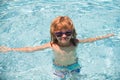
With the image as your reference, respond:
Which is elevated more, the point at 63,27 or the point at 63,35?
the point at 63,27

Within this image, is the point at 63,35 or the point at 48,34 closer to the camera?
the point at 63,35

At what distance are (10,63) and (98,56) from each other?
2.02m

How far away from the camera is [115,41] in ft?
24.3

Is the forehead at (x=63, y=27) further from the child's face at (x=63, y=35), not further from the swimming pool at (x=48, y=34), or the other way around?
the swimming pool at (x=48, y=34)

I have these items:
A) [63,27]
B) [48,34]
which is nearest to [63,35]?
[63,27]

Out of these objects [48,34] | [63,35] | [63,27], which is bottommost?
[48,34]

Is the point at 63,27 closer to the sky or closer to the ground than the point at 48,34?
closer to the sky

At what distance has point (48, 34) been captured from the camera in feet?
26.0

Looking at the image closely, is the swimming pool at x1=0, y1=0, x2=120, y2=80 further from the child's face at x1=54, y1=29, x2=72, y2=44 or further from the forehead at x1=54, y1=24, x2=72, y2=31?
the forehead at x1=54, y1=24, x2=72, y2=31

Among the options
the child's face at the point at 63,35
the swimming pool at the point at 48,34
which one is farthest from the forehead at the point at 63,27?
the swimming pool at the point at 48,34

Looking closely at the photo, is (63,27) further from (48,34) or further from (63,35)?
(48,34)

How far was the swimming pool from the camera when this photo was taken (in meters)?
6.24

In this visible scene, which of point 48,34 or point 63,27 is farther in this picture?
point 48,34

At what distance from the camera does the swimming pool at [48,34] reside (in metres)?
6.24
